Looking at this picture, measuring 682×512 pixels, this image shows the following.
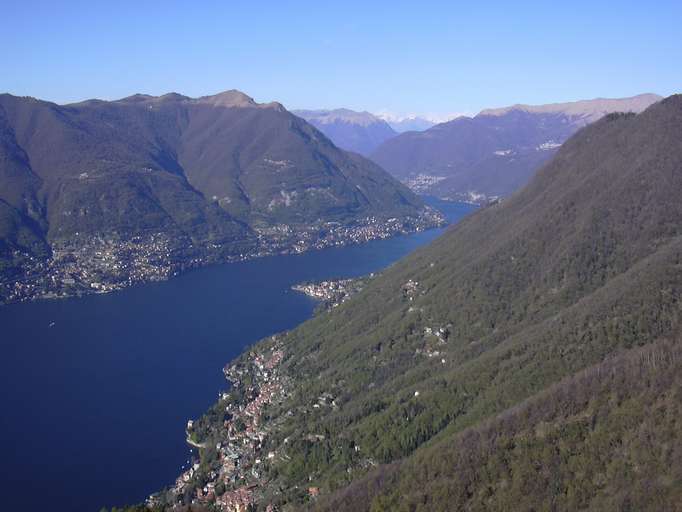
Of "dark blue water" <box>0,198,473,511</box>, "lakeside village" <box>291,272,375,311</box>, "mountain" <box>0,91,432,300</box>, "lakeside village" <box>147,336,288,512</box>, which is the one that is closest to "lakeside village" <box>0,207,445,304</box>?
"mountain" <box>0,91,432,300</box>

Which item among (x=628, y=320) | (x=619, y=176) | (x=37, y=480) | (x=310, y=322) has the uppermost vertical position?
(x=619, y=176)

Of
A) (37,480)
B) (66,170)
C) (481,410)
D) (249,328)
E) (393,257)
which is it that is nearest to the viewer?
(481,410)

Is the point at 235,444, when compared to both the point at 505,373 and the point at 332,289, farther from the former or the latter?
the point at 332,289

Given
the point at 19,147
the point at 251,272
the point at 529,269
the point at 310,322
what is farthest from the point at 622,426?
the point at 19,147

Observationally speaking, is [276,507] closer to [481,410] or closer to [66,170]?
[481,410]

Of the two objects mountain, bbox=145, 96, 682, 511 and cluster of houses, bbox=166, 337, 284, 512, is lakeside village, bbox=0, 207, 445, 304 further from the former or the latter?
cluster of houses, bbox=166, 337, 284, 512

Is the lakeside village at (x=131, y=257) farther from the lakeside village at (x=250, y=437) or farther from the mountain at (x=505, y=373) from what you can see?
the lakeside village at (x=250, y=437)

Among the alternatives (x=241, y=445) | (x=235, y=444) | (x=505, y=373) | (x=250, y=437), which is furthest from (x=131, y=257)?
(x=505, y=373)
